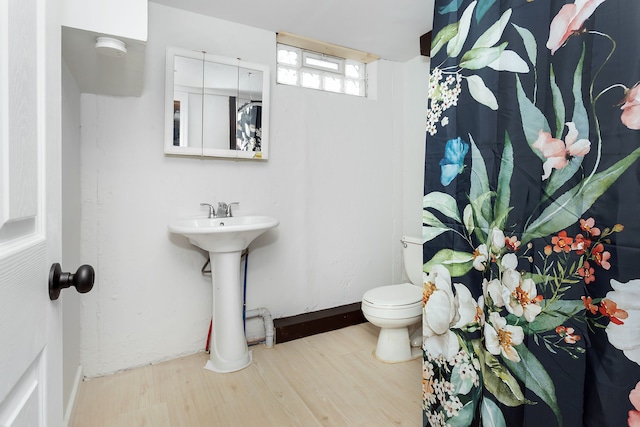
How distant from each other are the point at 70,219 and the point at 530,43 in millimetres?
2064

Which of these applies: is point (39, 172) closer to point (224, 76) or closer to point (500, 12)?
point (500, 12)

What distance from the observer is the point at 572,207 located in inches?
38.6

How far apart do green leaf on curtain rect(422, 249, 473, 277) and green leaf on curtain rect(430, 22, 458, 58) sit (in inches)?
33.2

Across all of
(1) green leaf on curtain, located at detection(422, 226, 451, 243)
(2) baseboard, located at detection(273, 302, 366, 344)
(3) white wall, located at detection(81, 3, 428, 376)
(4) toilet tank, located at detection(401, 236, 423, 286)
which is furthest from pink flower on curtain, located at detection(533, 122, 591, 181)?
(2) baseboard, located at detection(273, 302, 366, 344)

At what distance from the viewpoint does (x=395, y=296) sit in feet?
7.18

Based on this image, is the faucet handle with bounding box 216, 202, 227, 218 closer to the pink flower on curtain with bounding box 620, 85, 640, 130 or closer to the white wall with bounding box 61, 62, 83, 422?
the white wall with bounding box 61, 62, 83, 422

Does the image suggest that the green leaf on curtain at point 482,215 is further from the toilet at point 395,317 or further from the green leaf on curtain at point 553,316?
the toilet at point 395,317

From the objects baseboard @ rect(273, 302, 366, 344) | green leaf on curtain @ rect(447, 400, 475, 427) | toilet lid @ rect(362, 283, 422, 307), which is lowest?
baseboard @ rect(273, 302, 366, 344)

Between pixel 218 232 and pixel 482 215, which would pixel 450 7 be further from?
pixel 218 232

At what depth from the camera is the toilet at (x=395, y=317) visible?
6.84 feet

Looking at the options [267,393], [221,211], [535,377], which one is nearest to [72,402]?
[267,393]

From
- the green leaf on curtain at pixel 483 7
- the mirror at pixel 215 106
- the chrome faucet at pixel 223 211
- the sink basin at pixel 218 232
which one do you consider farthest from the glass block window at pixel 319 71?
the green leaf on curtain at pixel 483 7

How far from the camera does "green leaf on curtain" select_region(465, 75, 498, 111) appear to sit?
119 centimetres

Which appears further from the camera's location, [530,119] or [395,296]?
[395,296]
